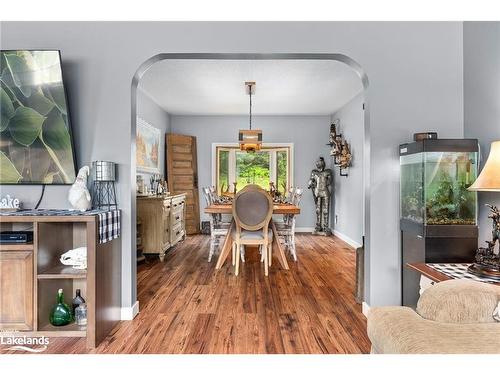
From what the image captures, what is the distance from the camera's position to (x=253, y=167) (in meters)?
7.34

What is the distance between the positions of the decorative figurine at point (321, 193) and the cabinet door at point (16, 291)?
17.4ft

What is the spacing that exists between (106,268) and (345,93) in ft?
14.8

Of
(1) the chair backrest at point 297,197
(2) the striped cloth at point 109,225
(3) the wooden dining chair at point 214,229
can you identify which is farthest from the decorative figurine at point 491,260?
(3) the wooden dining chair at point 214,229

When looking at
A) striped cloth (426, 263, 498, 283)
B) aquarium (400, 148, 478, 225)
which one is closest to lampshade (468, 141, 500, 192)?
aquarium (400, 148, 478, 225)

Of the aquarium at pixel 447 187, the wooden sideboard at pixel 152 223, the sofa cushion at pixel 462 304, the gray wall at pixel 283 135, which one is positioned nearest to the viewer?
the sofa cushion at pixel 462 304

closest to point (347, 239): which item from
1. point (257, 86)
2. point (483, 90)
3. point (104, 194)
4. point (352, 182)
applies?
point (352, 182)

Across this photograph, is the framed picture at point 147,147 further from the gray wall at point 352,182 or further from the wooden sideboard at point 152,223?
the gray wall at point 352,182

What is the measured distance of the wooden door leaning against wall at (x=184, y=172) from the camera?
6586 mm

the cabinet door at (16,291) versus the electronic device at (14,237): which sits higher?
the electronic device at (14,237)

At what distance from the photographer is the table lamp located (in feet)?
5.84

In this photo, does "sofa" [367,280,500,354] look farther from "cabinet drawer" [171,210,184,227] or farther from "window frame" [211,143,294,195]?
"window frame" [211,143,294,195]

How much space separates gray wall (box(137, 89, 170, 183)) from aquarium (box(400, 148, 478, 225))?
4294 mm
